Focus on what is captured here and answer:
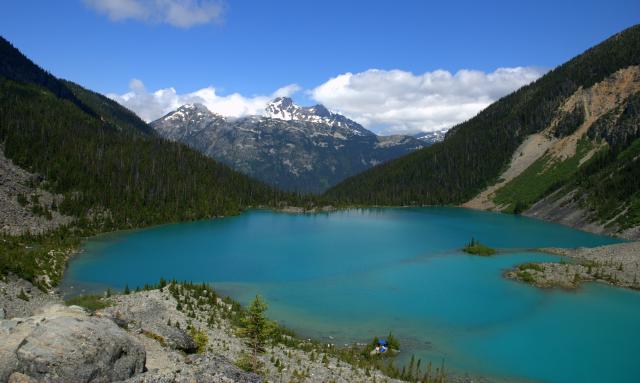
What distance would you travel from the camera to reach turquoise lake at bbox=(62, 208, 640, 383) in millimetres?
37312

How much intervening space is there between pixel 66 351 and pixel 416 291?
44.4m

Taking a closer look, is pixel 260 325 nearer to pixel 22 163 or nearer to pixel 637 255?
pixel 637 255

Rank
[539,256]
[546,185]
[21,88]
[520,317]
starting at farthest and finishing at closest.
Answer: [21,88], [546,185], [539,256], [520,317]

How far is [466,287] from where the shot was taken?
58344mm

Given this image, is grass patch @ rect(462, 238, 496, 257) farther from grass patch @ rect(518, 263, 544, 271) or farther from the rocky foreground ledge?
grass patch @ rect(518, 263, 544, 271)

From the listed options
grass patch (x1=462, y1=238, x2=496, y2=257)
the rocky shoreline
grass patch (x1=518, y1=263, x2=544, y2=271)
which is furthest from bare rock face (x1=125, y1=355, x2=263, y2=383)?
grass patch (x1=462, y1=238, x2=496, y2=257)

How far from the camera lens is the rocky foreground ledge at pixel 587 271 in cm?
5875

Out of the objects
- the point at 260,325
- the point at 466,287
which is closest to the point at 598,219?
the point at 466,287

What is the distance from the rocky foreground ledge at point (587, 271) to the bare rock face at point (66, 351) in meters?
52.6

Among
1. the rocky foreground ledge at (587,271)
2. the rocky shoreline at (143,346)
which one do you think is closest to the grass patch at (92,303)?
the rocky shoreline at (143,346)

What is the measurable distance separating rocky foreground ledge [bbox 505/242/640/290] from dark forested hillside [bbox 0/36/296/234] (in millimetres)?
82207

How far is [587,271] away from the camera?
204ft

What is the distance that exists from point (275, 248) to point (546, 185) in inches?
4407

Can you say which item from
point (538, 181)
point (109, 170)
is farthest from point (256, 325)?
point (538, 181)
